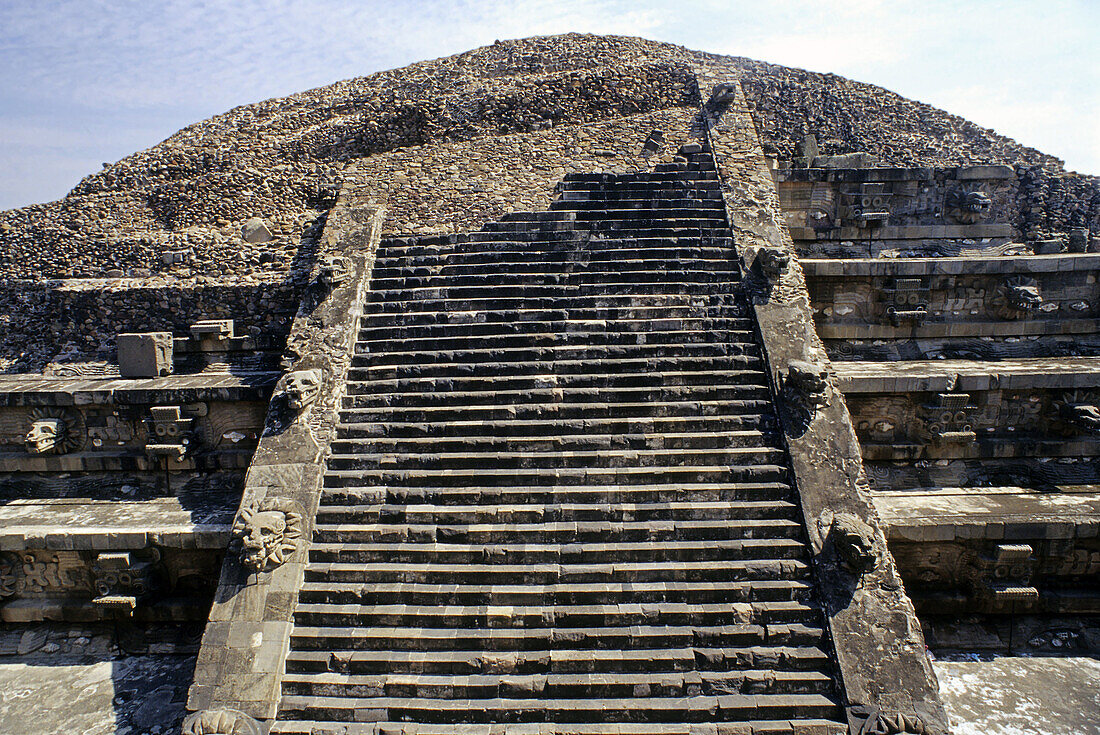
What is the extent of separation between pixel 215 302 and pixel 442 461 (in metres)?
6.72

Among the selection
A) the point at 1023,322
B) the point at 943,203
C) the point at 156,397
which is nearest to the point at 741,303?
the point at 1023,322

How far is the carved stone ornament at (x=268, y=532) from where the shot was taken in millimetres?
6113

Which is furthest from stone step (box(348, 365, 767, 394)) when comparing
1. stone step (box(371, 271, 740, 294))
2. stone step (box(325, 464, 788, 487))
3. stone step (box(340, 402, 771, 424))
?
stone step (box(371, 271, 740, 294))

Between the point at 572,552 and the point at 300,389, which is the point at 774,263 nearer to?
the point at 572,552

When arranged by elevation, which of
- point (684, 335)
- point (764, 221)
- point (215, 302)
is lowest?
point (684, 335)

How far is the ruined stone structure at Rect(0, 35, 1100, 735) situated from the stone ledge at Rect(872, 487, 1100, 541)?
41 mm

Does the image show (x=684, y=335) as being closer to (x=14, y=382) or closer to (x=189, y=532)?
(x=189, y=532)

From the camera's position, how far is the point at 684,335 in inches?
333

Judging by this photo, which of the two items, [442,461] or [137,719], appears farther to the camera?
[442,461]

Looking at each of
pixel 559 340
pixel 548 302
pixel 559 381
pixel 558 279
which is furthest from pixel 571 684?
pixel 558 279

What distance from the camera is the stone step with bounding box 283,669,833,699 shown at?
5414 mm

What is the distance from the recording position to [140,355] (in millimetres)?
9523

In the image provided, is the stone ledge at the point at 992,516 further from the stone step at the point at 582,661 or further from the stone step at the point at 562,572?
the stone step at the point at 582,661

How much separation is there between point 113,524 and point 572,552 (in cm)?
632
